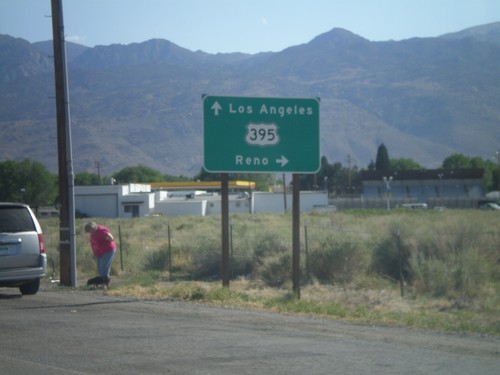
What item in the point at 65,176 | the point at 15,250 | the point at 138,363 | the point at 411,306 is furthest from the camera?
the point at 65,176

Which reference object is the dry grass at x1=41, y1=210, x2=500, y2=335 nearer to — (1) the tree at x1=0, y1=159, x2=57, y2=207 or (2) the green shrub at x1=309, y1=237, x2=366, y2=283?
(2) the green shrub at x1=309, y1=237, x2=366, y2=283

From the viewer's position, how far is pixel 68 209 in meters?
18.1

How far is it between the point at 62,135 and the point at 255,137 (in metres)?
4.73

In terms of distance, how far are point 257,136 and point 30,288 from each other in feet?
19.4

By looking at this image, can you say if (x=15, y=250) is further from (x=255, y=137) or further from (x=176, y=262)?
(x=176, y=262)

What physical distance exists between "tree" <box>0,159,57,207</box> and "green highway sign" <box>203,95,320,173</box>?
29562 millimetres

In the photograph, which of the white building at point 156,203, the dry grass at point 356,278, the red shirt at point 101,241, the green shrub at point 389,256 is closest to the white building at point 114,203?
the white building at point 156,203

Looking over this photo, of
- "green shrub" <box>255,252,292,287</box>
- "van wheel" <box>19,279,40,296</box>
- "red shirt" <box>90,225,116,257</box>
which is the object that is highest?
"red shirt" <box>90,225,116,257</box>

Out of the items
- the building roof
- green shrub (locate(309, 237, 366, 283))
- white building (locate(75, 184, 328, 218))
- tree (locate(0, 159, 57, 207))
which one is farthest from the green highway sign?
the building roof

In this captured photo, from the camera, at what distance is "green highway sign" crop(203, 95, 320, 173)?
55.2 ft

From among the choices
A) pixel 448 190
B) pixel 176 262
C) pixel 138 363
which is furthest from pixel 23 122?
pixel 138 363

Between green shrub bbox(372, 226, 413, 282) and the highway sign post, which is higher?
the highway sign post

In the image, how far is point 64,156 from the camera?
18000 mm

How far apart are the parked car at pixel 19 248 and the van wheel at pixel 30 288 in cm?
7
